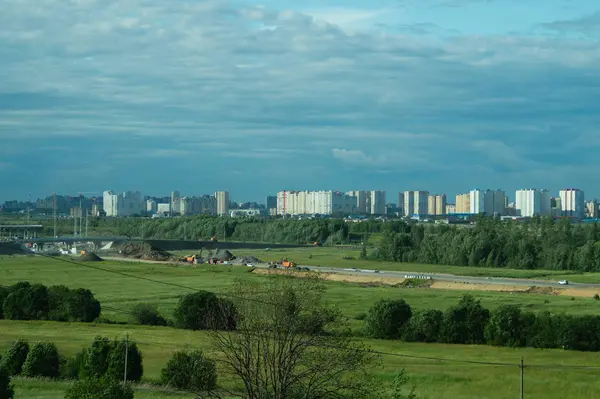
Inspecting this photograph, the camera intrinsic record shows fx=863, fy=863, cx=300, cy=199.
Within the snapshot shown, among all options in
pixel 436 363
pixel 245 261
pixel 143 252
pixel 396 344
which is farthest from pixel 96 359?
pixel 143 252

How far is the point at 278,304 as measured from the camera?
24.8 meters

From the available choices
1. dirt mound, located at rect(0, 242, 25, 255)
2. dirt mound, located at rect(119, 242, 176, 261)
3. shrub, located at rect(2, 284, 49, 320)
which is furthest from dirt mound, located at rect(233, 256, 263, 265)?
shrub, located at rect(2, 284, 49, 320)

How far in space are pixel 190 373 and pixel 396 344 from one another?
19267mm

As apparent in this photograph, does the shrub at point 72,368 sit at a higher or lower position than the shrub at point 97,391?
lower

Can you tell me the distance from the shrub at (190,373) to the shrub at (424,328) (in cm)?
1850

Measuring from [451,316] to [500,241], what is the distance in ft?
260

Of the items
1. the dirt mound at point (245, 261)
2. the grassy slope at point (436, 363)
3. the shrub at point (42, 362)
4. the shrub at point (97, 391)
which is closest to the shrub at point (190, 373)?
the grassy slope at point (436, 363)

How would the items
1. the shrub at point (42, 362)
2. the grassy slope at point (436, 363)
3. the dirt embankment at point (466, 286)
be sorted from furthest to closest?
1. the dirt embankment at point (466, 286)
2. the shrub at point (42, 362)
3. the grassy slope at point (436, 363)

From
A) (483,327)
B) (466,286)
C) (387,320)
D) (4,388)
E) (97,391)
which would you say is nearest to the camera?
(97,391)

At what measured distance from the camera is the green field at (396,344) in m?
35.2

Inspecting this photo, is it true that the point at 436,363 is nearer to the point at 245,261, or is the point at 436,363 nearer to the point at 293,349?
the point at 293,349

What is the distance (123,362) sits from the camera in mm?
34969

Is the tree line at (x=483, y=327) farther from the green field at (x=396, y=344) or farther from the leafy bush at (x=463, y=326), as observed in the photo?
the green field at (x=396, y=344)

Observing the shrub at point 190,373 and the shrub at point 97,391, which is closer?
the shrub at point 97,391
